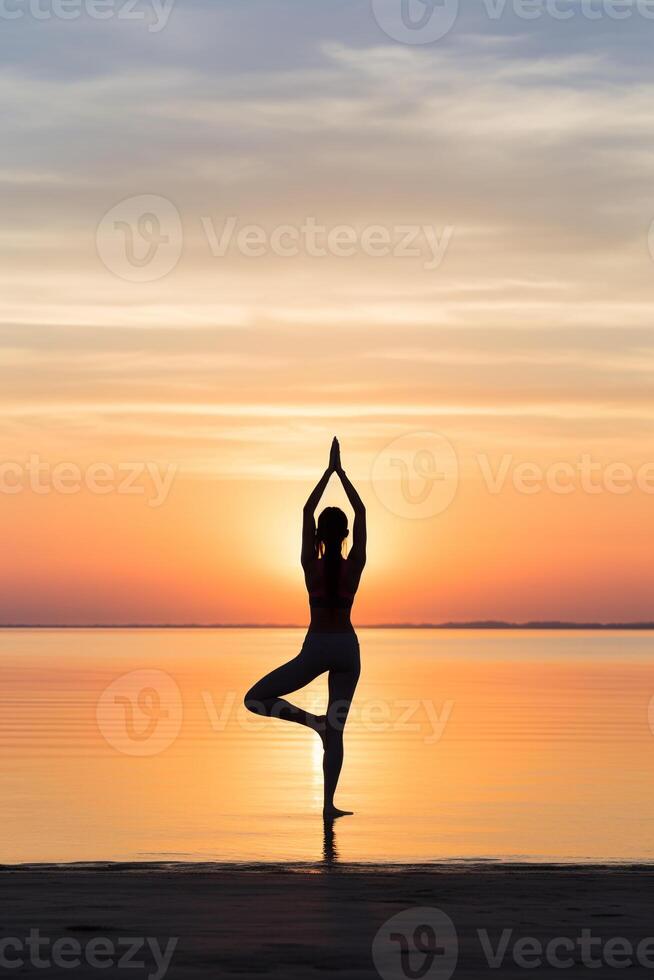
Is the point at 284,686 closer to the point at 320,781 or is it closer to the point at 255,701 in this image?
the point at 255,701

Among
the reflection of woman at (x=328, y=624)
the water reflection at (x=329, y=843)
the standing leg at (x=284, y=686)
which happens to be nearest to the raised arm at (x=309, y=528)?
the reflection of woman at (x=328, y=624)

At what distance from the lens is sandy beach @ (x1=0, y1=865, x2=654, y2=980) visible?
6.51 metres

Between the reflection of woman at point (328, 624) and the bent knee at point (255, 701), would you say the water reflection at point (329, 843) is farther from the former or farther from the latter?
the bent knee at point (255, 701)

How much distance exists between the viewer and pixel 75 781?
1762 cm

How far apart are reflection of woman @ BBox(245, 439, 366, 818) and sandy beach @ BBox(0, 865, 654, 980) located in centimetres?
204

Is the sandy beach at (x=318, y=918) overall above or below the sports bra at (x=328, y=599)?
below

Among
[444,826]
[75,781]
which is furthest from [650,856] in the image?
[75,781]

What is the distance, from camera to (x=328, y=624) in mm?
11438

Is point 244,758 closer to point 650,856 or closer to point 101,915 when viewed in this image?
point 650,856

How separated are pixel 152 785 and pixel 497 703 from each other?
18.7 m

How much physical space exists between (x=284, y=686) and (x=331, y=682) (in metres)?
0.42

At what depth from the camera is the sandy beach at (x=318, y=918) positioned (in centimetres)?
651

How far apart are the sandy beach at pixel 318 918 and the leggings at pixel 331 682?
2.00 m

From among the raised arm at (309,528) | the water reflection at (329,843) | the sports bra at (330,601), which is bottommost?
the water reflection at (329,843)
